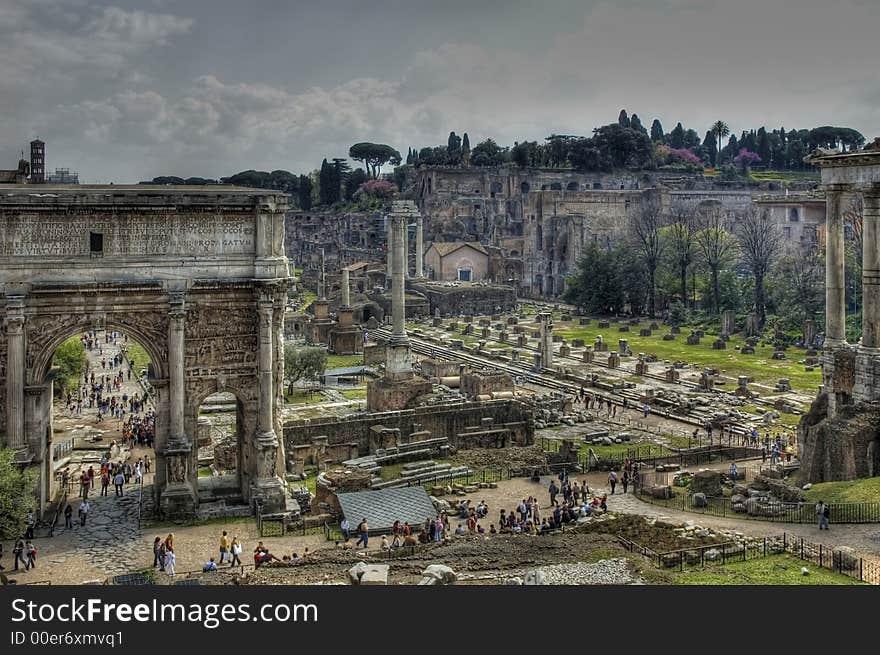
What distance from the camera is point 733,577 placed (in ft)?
57.6

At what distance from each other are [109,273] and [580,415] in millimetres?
20074

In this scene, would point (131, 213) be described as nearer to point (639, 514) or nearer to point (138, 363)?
point (639, 514)

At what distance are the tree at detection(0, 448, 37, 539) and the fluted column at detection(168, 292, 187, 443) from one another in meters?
3.44

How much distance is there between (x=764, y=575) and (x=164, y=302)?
14.6 metres

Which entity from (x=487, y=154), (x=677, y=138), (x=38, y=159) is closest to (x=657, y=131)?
(x=677, y=138)

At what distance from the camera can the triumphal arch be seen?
22.6 meters

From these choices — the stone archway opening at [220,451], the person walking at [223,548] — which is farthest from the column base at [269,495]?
the person walking at [223,548]

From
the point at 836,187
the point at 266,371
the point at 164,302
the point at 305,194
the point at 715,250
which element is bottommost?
the point at 266,371

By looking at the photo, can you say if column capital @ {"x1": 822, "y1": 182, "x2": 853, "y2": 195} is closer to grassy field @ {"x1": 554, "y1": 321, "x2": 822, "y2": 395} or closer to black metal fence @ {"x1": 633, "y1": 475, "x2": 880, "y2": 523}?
black metal fence @ {"x1": 633, "y1": 475, "x2": 880, "y2": 523}

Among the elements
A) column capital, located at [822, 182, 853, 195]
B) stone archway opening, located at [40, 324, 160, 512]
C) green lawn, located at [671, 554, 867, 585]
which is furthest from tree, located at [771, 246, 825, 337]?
green lawn, located at [671, 554, 867, 585]

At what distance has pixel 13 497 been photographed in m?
20.3

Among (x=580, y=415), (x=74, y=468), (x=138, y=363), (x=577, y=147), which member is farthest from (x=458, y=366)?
(x=577, y=147)

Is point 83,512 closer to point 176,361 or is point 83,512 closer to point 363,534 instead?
point 176,361

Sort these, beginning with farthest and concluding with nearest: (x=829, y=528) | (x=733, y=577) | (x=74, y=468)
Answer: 1. (x=74, y=468)
2. (x=829, y=528)
3. (x=733, y=577)
